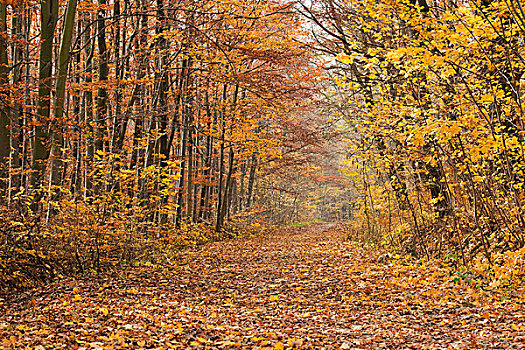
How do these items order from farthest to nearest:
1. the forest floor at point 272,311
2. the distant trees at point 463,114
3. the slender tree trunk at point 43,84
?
1. the slender tree trunk at point 43,84
2. the distant trees at point 463,114
3. the forest floor at point 272,311

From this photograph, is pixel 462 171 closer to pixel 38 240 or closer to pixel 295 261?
pixel 295 261

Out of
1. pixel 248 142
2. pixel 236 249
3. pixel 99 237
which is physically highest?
pixel 248 142

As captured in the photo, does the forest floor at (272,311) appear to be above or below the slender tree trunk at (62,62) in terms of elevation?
below

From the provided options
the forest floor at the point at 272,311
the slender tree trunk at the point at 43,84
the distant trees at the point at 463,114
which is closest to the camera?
the forest floor at the point at 272,311

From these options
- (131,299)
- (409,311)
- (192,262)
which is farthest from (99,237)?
(409,311)

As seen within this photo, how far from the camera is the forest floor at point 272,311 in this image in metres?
4.95

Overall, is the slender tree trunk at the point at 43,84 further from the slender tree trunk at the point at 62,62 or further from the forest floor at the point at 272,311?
the forest floor at the point at 272,311

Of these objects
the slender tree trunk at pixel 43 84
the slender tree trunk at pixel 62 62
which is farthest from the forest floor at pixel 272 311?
the slender tree trunk at pixel 62 62

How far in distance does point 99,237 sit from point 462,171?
682 cm

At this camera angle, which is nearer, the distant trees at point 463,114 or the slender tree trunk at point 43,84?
the distant trees at point 463,114

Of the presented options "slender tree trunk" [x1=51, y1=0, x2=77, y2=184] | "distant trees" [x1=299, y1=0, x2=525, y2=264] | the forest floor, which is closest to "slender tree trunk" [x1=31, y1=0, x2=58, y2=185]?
"slender tree trunk" [x1=51, y1=0, x2=77, y2=184]

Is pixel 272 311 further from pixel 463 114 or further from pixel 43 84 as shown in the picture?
pixel 43 84

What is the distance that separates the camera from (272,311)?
22.4 feet

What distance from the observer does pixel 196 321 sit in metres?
5.98
